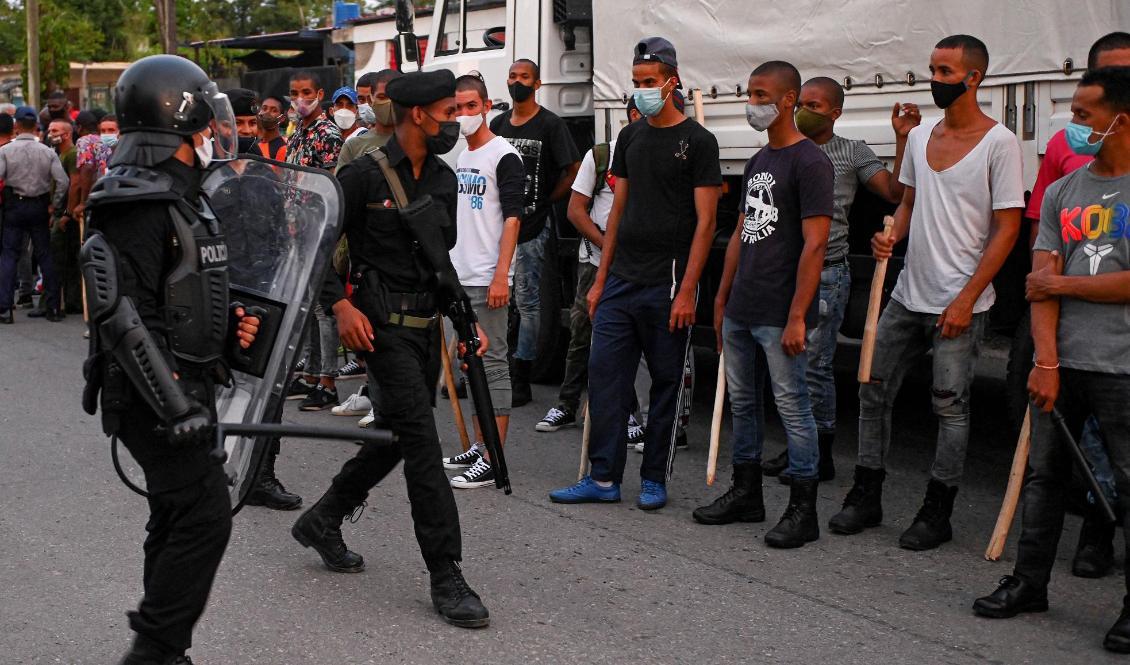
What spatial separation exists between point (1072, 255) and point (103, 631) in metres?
3.44

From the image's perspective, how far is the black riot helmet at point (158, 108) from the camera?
3.58m

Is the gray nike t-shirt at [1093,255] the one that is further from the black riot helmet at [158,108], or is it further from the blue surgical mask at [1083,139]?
the black riot helmet at [158,108]

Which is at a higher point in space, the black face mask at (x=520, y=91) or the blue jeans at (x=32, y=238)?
the black face mask at (x=520, y=91)

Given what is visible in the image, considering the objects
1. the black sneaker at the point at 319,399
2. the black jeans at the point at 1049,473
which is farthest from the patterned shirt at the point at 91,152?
the black jeans at the point at 1049,473

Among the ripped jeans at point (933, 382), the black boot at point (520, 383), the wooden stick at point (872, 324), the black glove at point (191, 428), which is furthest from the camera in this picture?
the black boot at point (520, 383)

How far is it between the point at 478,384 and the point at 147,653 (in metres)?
1.78

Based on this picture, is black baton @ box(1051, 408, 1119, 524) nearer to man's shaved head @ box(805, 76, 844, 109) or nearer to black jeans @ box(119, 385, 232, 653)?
man's shaved head @ box(805, 76, 844, 109)

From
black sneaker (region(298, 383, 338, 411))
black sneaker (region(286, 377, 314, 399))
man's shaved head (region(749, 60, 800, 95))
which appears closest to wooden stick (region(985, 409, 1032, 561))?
man's shaved head (region(749, 60, 800, 95))

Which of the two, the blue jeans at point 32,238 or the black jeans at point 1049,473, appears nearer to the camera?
the black jeans at point 1049,473

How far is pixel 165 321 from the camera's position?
138 inches

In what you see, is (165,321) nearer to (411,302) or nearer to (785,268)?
(411,302)

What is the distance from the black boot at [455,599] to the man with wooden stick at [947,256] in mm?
1795

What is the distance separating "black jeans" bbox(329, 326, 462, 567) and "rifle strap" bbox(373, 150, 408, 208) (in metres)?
0.45

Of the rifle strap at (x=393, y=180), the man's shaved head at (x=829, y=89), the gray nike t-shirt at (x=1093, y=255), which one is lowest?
the gray nike t-shirt at (x=1093, y=255)
